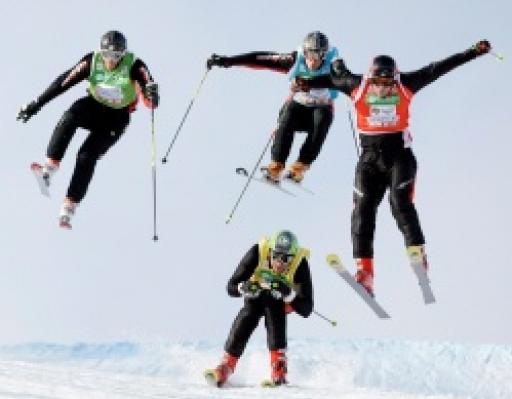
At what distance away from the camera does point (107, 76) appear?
1389cm

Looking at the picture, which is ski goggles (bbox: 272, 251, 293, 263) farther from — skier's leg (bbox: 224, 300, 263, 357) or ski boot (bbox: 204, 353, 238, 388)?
ski boot (bbox: 204, 353, 238, 388)

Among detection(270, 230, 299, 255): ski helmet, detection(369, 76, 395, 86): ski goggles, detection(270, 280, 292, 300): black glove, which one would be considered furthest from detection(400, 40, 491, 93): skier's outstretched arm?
detection(270, 280, 292, 300): black glove

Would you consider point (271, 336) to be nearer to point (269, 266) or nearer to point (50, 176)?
point (269, 266)

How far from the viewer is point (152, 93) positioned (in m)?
13.6

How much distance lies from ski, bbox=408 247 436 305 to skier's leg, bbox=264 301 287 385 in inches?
66.4

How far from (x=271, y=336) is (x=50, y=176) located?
4086 mm

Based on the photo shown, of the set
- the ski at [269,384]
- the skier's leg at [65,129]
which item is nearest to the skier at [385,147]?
the ski at [269,384]

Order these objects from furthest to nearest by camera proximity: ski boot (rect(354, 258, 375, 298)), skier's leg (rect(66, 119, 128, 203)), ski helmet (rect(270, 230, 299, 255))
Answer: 1. skier's leg (rect(66, 119, 128, 203))
2. ski helmet (rect(270, 230, 299, 255))
3. ski boot (rect(354, 258, 375, 298))

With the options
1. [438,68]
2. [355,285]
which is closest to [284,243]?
[355,285]

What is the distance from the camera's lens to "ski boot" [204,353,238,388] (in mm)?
11680

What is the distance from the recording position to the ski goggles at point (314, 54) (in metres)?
13.8

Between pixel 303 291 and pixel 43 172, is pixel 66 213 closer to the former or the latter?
pixel 43 172

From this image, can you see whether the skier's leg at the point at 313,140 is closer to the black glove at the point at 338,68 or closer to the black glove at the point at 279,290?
the black glove at the point at 338,68

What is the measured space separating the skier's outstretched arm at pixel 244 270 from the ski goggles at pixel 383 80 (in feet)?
8.16
